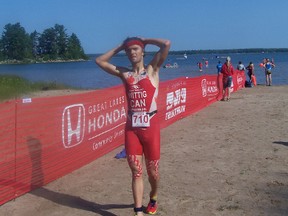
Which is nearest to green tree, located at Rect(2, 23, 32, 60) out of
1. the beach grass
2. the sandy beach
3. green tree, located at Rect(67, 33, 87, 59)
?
green tree, located at Rect(67, 33, 87, 59)

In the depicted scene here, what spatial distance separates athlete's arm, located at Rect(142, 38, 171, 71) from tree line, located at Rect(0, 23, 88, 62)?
154699 mm

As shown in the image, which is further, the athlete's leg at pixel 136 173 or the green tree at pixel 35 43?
the green tree at pixel 35 43

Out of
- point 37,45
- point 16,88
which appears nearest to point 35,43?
point 37,45

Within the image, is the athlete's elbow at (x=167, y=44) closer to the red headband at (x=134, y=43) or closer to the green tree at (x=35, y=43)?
the red headband at (x=134, y=43)

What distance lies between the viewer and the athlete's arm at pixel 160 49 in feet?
16.1

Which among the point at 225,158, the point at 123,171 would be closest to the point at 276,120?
the point at 225,158

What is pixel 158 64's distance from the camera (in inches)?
197

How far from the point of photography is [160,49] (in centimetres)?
497

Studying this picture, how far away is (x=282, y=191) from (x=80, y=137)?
337 centimetres

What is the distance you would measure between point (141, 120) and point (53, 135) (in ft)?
7.77

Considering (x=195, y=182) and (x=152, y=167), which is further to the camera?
(x=195, y=182)

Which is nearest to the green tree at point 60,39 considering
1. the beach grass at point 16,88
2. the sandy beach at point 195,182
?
the beach grass at point 16,88

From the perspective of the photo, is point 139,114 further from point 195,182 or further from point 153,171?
point 195,182

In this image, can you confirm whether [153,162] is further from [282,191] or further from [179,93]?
[179,93]
